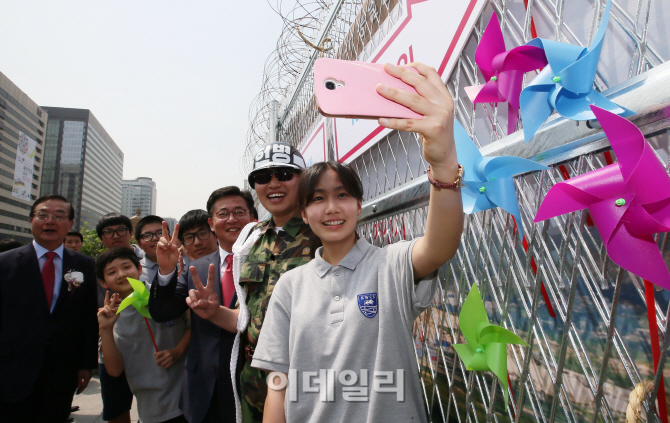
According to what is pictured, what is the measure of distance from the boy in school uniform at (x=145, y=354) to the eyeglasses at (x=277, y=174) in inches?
43.6

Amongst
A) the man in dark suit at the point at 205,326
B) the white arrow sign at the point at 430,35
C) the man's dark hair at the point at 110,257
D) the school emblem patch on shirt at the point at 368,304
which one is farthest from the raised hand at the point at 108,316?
the school emblem patch on shirt at the point at 368,304

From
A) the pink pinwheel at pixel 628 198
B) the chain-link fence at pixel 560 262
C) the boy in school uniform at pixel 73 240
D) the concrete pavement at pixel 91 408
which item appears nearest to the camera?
the pink pinwheel at pixel 628 198

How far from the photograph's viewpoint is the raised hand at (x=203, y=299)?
61.9 inches

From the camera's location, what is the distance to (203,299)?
159cm

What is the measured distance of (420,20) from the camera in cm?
131

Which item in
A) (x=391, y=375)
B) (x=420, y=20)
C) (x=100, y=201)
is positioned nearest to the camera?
(x=391, y=375)

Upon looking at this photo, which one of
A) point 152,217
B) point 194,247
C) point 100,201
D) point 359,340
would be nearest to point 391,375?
point 359,340

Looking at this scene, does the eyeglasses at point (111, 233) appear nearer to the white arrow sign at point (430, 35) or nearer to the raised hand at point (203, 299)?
the raised hand at point (203, 299)

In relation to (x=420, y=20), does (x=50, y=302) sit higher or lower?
lower

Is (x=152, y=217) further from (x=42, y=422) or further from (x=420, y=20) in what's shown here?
(x=420, y=20)

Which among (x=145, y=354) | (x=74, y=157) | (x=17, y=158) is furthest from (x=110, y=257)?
(x=74, y=157)

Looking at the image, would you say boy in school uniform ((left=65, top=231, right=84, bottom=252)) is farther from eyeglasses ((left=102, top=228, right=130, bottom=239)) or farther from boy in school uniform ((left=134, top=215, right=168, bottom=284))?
boy in school uniform ((left=134, top=215, right=168, bottom=284))

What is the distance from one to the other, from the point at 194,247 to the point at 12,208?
232 ft

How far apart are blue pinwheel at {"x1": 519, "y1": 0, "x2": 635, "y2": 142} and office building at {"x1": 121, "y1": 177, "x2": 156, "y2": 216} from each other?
122m
